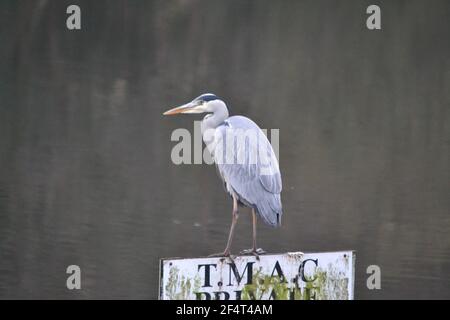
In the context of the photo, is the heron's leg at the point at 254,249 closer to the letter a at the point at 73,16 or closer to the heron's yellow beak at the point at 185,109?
the heron's yellow beak at the point at 185,109

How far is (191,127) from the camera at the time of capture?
17.4 ft

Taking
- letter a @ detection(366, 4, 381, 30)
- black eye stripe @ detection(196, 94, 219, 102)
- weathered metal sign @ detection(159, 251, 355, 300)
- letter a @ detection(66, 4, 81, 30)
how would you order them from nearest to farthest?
weathered metal sign @ detection(159, 251, 355, 300), letter a @ detection(66, 4, 81, 30), black eye stripe @ detection(196, 94, 219, 102), letter a @ detection(366, 4, 381, 30)

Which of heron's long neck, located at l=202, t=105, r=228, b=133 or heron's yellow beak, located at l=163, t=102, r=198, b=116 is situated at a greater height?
heron's yellow beak, located at l=163, t=102, r=198, b=116

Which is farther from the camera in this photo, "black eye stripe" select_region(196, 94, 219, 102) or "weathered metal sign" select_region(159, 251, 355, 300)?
"black eye stripe" select_region(196, 94, 219, 102)

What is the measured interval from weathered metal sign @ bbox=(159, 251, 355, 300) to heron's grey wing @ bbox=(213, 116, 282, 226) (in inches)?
16.7

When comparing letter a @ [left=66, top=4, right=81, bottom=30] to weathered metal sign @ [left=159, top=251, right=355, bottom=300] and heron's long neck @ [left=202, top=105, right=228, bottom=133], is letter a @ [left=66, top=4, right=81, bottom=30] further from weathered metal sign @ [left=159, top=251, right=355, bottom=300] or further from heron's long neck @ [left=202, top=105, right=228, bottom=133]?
weathered metal sign @ [left=159, top=251, right=355, bottom=300]

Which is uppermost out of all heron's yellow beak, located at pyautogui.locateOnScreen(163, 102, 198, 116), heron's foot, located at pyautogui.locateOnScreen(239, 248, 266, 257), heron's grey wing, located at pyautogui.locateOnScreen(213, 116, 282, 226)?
heron's yellow beak, located at pyautogui.locateOnScreen(163, 102, 198, 116)

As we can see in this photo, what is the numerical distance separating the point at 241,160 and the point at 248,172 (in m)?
0.10

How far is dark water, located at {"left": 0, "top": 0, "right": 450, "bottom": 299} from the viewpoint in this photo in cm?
515

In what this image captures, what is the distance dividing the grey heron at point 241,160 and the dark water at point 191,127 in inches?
3.7

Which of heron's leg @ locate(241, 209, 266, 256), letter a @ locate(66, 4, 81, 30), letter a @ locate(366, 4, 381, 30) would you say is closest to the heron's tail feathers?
heron's leg @ locate(241, 209, 266, 256)

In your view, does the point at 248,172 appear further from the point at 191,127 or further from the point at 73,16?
the point at 73,16
